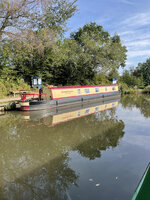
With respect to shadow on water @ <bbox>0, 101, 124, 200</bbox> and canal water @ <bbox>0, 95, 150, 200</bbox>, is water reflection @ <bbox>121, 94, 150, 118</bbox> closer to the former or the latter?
canal water @ <bbox>0, 95, 150, 200</bbox>

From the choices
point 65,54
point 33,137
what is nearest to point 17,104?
point 33,137

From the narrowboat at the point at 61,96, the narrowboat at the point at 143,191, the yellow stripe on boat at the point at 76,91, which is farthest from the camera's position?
the yellow stripe on boat at the point at 76,91

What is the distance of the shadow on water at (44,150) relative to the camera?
110 inches

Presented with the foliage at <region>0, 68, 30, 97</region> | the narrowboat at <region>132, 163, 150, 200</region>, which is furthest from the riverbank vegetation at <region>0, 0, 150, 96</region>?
the narrowboat at <region>132, 163, 150, 200</region>

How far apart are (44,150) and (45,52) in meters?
13.6

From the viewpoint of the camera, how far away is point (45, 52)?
53.9 feet

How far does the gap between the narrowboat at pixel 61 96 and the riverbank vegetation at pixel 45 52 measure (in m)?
2.80

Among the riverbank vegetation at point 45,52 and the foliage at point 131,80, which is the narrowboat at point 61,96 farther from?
the foliage at point 131,80

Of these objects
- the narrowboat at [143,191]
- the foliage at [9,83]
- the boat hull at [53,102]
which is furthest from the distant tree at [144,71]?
the narrowboat at [143,191]

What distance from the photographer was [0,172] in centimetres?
332

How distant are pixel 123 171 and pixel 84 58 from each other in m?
15.9

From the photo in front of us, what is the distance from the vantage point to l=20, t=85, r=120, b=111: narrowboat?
9750 mm

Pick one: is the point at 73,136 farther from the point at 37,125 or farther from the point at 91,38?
the point at 91,38

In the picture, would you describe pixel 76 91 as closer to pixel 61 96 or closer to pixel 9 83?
pixel 61 96
